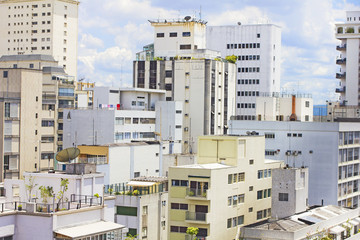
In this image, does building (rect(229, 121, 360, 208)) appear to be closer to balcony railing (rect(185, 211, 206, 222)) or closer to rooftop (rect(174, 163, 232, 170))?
rooftop (rect(174, 163, 232, 170))

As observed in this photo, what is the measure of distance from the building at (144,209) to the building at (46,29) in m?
104

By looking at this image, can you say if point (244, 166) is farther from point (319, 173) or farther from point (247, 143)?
point (319, 173)

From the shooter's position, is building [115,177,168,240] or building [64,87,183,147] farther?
building [64,87,183,147]

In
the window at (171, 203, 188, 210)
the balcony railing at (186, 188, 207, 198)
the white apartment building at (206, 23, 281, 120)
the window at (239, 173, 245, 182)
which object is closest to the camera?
the balcony railing at (186, 188, 207, 198)

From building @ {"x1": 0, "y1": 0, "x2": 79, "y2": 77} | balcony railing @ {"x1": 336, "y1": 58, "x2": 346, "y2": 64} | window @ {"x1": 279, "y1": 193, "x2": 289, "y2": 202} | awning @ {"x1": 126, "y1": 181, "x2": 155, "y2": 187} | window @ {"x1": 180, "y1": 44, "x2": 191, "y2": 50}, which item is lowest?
window @ {"x1": 279, "y1": 193, "x2": 289, "y2": 202}

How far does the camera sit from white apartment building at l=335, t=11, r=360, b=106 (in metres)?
107

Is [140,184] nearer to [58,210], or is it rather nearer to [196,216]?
[196,216]

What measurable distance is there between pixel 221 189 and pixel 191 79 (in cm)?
4392

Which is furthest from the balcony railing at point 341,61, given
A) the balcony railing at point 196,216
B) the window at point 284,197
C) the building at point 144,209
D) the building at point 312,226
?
the balcony railing at point 196,216

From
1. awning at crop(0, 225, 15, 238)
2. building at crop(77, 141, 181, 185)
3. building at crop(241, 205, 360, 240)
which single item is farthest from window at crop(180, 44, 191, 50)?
awning at crop(0, 225, 15, 238)

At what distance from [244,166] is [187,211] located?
6386 mm

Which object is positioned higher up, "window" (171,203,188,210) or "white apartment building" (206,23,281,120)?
"white apartment building" (206,23,281,120)

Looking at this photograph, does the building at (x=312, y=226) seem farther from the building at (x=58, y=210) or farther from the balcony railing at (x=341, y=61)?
the balcony railing at (x=341, y=61)

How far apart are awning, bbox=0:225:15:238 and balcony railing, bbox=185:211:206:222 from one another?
23.1 m
